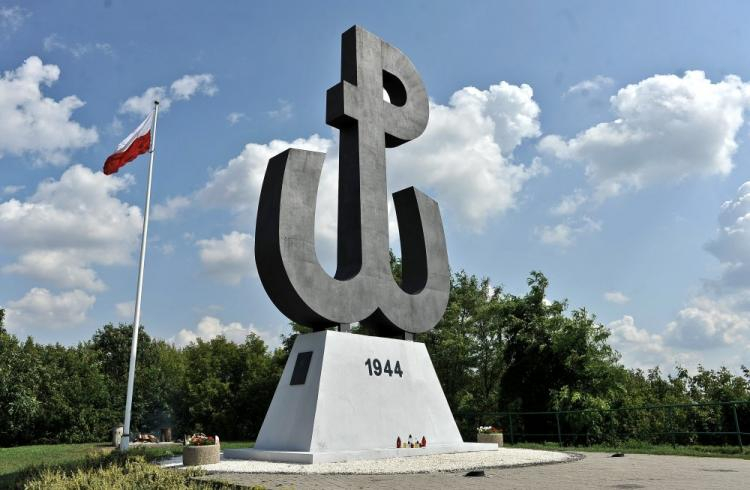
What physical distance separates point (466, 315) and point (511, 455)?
1930 centimetres

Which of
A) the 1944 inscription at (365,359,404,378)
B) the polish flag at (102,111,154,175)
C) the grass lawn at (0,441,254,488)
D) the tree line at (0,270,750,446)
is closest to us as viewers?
the grass lawn at (0,441,254,488)

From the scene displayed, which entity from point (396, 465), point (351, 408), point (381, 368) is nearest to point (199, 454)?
point (351, 408)

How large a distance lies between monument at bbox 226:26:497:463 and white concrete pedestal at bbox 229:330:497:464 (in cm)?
2

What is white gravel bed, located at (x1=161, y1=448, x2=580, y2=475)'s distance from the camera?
9.51 metres

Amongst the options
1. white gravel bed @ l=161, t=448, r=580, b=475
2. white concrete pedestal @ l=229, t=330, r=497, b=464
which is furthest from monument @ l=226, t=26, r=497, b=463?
white gravel bed @ l=161, t=448, r=580, b=475

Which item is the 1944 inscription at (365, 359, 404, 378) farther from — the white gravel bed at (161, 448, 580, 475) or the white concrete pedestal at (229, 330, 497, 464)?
the white gravel bed at (161, 448, 580, 475)

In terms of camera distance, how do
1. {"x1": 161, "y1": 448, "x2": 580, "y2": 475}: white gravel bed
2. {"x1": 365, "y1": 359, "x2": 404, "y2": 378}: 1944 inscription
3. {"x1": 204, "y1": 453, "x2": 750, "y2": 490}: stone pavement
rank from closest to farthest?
{"x1": 204, "y1": 453, "x2": 750, "y2": 490}: stone pavement < {"x1": 161, "y1": 448, "x2": 580, "y2": 475}: white gravel bed < {"x1": 365, "y1": 359, "x2": 404, "y2": 378}: 1944 inscription

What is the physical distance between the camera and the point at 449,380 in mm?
29656

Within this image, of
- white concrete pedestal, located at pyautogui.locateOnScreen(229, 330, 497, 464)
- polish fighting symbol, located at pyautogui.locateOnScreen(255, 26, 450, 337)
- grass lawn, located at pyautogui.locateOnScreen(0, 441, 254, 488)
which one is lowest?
grass lawn, located at pyautogui.locateOnScreen(0, 441, 254, 488)

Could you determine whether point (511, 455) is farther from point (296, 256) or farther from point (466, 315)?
point (466, 315)

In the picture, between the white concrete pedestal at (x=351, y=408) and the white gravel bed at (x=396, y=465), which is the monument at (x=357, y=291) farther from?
the white gravel bed at (x=396, y=465)

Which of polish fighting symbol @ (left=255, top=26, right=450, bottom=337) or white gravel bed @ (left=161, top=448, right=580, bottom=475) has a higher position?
polish fighting symbol @ (left=255, top=26, right=450, bottom=337)

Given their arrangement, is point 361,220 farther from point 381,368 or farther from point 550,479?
point 550,479

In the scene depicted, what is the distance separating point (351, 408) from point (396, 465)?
1774 millimetres
